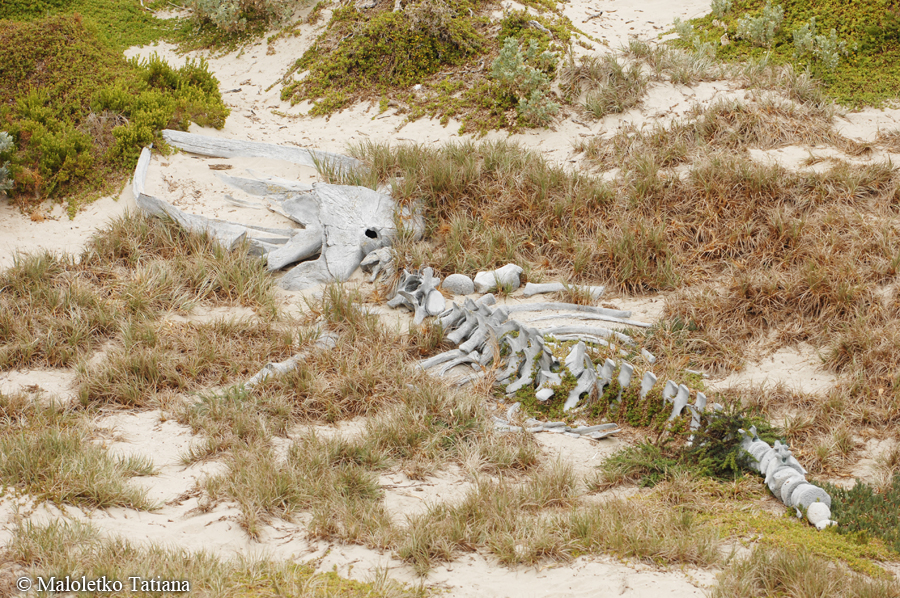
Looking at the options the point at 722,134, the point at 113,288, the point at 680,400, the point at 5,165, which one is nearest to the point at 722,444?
the point at 680,400

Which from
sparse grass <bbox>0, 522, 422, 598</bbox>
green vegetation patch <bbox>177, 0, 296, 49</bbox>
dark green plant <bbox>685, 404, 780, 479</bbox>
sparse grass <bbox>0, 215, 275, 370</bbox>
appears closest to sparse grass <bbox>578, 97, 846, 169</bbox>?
dark green plant <bbox>685, 404, 780, 479</bbox>

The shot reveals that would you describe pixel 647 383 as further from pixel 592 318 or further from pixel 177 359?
pixel 177 359

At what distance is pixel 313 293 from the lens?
6.94m

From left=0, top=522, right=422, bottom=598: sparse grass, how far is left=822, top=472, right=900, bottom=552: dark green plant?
7.42 feet

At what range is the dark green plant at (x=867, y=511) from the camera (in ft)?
11.9

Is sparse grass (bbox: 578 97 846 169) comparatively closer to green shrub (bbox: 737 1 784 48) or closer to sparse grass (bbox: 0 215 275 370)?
green shrub (bbox: 737 1 784 48)

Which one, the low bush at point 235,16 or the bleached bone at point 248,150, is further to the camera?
the low bush at point 235,16

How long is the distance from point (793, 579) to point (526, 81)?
686cm

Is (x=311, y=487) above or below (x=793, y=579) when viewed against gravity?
below

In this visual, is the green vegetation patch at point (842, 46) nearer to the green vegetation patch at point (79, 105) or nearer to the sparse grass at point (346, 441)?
the sparse grass at point (346, 441)

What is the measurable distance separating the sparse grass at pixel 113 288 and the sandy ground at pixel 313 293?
25 cm

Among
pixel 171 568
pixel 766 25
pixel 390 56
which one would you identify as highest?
pixel 766 25

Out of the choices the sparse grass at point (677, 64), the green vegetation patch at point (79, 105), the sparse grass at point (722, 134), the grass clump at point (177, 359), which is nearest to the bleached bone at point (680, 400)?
the grass clump at point (177, 359)

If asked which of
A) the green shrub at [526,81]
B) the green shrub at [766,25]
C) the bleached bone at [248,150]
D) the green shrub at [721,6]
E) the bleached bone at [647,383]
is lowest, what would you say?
the bleached bone at [647,383]
